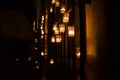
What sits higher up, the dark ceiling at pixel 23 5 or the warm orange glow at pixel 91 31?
the dark ceiling at pixel 23 5

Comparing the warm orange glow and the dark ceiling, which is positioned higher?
the dark ceiling

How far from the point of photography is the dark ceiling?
20594 millimetres

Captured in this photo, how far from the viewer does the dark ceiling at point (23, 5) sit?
20594mm

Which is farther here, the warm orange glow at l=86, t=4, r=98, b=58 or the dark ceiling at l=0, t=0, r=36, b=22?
the dark ceiling at l=0, t=0, r=36, b=22

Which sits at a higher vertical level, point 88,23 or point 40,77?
point 88,23

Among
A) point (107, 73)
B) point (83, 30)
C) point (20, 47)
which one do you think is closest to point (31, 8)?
point (20, 47)

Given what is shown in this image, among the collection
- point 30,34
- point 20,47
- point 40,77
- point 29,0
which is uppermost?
point 29,0

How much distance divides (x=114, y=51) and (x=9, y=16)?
20.4 m

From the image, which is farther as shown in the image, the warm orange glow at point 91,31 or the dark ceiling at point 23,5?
the dark ceiling at point 23,5

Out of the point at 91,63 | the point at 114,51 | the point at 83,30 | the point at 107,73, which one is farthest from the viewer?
the point at 83,30

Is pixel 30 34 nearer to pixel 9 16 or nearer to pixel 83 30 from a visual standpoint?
pixel 9 16

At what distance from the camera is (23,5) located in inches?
859

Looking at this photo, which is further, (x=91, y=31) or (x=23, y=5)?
(x=23, y=5)

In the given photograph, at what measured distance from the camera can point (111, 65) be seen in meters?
3.93
